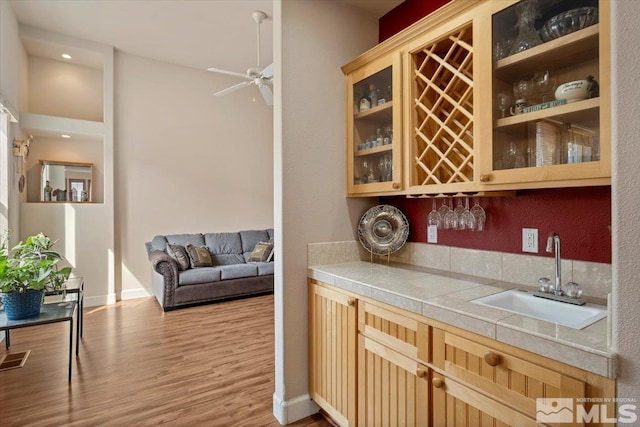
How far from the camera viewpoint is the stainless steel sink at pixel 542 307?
52.0 inches

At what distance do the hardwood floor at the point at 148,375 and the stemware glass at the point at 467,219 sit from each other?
1.48 metres

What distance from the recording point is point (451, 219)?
6.47 ft

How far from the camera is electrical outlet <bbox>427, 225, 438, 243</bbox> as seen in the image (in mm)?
2143

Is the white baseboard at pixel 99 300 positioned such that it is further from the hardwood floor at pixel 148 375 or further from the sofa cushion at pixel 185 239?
the sofa cushion at pixel 185 239

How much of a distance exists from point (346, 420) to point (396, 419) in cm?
43

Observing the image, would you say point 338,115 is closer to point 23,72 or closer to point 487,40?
point 487,40

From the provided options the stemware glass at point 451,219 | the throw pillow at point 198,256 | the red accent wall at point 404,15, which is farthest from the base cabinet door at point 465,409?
the throw pillow at point 198,256

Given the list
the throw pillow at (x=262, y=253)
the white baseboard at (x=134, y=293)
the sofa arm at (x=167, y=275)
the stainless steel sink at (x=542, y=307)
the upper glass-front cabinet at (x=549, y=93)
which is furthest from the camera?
the throw pillow at (x=262, y=253)

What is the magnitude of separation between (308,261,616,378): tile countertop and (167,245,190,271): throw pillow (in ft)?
10.3

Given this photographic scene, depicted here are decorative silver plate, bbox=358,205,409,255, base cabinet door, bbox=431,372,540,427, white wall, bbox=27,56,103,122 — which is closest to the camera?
base cabinet door, bbox=431,372,540,427

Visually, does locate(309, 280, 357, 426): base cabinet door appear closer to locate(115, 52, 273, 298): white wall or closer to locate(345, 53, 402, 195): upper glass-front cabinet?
locate(345, 53, 402, 195): upper glass-front cabinet

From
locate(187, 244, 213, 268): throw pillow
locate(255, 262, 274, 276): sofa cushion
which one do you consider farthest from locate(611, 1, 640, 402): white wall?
locate(187, 244, 213, 268): throw pillow

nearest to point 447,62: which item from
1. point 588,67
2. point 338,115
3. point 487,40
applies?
point 487,40

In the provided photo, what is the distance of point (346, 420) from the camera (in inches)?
72.6
